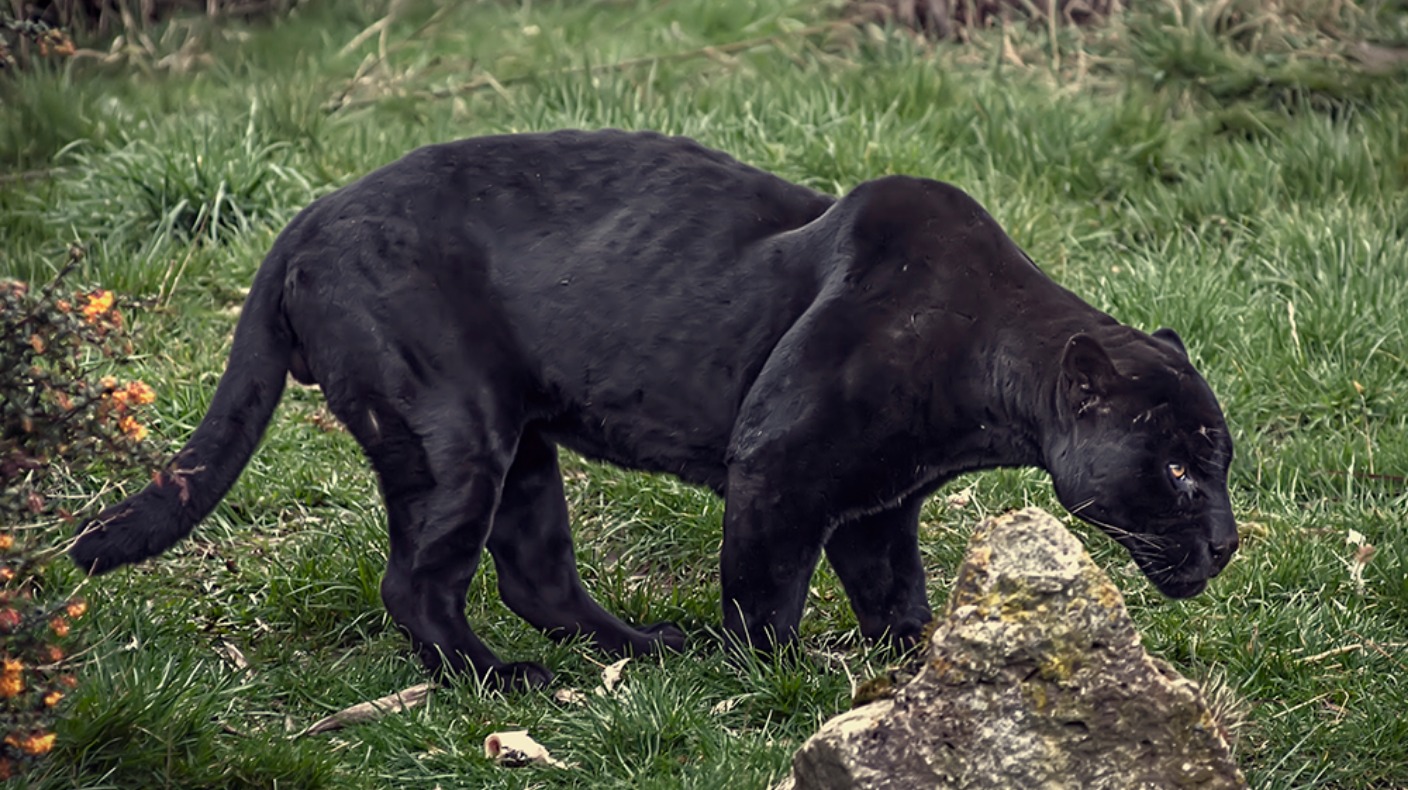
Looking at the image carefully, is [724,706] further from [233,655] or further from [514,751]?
[233,655]

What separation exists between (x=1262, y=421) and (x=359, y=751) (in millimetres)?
3336

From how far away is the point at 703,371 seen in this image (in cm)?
421

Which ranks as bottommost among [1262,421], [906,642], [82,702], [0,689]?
[1262,421]

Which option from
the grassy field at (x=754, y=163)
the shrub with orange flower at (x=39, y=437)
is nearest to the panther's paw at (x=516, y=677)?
the grassy field at (x=754, y=163)

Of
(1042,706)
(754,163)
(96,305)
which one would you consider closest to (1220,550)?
(1042,706)

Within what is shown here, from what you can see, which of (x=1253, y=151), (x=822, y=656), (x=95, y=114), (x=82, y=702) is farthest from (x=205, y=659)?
(x=1253, y=151)

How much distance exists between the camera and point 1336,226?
644 cm

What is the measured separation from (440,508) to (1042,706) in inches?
65.3

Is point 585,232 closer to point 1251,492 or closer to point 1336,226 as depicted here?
point 1251,492

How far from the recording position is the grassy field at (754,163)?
3.88 metres

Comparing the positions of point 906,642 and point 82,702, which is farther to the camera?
point 906,642

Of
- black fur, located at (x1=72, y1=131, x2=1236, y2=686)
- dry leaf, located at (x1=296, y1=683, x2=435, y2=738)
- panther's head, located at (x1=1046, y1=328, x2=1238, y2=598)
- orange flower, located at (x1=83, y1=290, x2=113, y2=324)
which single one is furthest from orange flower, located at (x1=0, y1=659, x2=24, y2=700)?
panther's head, located at (x1=1046, y1=328, x2=1238, y2=598)

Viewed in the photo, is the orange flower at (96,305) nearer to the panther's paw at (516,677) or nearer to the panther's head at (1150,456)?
the panther's paw at (516,677)

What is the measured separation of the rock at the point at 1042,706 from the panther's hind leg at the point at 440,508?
1296mm
